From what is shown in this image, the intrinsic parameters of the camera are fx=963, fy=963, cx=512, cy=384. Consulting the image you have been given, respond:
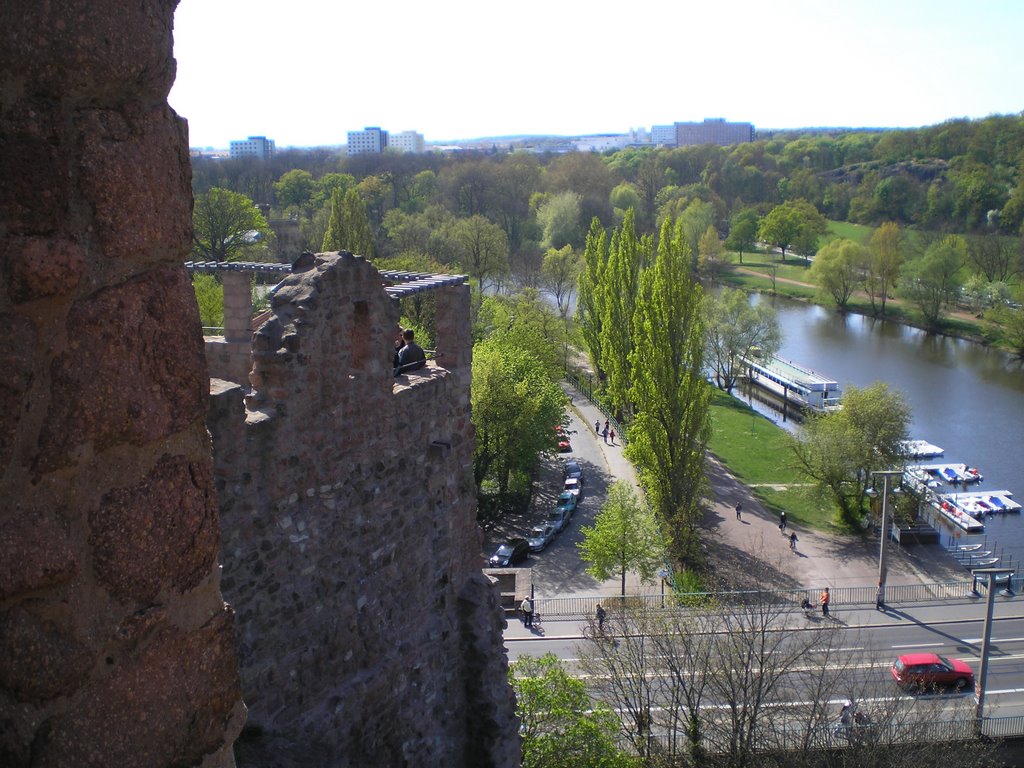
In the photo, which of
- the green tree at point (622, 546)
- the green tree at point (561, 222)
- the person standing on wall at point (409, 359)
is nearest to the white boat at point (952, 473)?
the green tree at point (622, 546)

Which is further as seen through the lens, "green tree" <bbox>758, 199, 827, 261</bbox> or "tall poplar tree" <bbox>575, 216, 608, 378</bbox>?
"green tree" <bbox>758, 199, 827, 261</bbox>

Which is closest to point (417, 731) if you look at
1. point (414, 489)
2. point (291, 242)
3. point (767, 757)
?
point (414, 489)

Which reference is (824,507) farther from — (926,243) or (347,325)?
(926,243)

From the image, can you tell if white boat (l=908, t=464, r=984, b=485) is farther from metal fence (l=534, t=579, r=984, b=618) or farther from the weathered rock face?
the weathered rock face

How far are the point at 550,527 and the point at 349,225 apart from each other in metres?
17.7

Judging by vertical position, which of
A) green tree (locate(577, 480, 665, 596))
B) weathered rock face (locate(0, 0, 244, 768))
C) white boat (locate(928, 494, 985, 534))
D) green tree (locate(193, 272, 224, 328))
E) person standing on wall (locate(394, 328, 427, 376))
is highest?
weathered rock face (locate(0, 0, 244, 768))

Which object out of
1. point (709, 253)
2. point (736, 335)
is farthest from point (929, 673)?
point (709, 253)

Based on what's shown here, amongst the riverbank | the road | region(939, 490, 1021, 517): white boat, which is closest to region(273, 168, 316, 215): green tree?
the riverbank

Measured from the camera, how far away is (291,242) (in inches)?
2035

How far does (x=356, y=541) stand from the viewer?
280 inches

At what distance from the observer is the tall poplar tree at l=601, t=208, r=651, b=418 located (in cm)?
3812

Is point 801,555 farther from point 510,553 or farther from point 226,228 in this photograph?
point 226,228

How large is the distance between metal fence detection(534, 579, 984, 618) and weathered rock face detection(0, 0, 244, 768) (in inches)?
837

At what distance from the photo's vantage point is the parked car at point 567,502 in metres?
31.8
